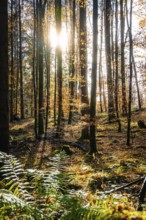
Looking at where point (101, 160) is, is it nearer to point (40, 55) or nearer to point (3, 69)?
point (3, 69)

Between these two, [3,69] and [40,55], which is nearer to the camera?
[3,69]

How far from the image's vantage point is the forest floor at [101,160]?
19.1 feet

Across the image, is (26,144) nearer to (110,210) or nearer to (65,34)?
(110,210)

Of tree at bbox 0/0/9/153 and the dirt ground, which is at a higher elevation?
tree at bbox 0/0/9/153

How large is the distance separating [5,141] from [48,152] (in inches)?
154

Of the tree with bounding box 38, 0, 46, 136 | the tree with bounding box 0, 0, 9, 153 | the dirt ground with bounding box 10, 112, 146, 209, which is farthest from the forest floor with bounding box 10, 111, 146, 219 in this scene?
the tree with bounding box 0, 0, 9, 153

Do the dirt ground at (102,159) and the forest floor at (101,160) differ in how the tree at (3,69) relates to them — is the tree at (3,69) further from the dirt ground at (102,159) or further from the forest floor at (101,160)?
the dirt ground at (102,159)

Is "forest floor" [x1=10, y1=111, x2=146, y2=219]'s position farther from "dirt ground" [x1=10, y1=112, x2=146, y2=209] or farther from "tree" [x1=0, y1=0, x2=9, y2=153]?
"tree" [x1=0, y1=0, x2=9, y2=153]

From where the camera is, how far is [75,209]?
7.39 ft

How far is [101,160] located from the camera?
8.69 metres

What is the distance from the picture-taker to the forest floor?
5.82m

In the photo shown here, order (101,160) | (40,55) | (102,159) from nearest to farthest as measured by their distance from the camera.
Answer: (101,160)
(102,159)
(40,55)

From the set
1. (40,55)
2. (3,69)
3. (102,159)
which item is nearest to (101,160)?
(102,159)

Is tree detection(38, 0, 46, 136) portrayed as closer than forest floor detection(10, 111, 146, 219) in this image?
No
